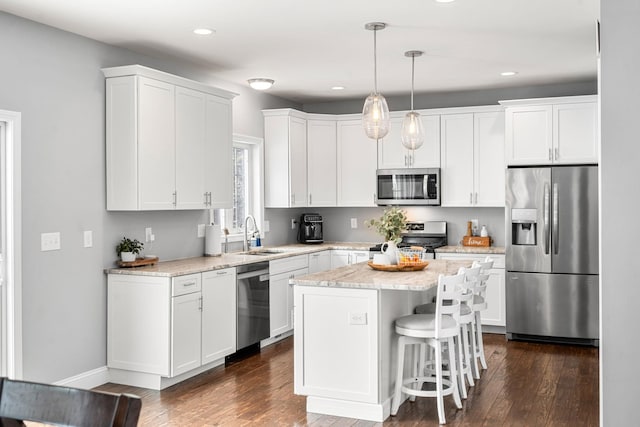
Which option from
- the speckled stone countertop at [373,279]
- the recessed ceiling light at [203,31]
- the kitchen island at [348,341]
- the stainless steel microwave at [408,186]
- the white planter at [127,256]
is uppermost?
the recessed ceiling light at [203,31]

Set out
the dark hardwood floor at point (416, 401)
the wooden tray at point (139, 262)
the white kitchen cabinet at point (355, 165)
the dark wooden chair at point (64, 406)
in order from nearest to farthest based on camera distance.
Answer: the dark wooden chair at point (64, 406), the dark hardwood floor at point (416, 401), the wooden tray at point (139, 262), the white kitchen cabinet at point (355, 165)

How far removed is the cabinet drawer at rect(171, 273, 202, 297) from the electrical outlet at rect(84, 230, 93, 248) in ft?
2.25

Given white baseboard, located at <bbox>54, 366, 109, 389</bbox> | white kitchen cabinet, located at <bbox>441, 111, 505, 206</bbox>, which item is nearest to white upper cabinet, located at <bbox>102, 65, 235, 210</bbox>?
white baseboard, located at <bbox>54, 366, 109, 389</bbox>

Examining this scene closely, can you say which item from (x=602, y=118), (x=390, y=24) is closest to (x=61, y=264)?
(x=390, y=24)

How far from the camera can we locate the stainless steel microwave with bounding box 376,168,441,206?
22.6ft

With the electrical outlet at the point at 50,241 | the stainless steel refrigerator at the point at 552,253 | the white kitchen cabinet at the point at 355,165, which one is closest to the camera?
the electrical outlet at the point at 50,241

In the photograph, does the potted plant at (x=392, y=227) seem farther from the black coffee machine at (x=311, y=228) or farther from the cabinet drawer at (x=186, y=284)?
the black coffee machine at (x=311, y=228)

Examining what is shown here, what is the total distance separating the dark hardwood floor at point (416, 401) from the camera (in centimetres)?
393

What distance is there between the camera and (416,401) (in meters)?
4.33

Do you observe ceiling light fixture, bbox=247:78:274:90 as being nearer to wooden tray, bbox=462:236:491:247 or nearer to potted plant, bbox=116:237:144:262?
potted plant, bbox=116:237:144:262

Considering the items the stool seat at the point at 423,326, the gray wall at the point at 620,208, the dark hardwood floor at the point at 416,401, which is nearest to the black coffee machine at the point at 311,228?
the dark hardwood floor at the point at 416,401

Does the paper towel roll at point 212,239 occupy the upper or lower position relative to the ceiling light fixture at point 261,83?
lower

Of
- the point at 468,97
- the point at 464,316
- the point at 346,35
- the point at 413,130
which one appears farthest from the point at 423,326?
the point at 468,97

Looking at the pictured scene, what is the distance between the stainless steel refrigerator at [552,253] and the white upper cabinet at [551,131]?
0.14m
